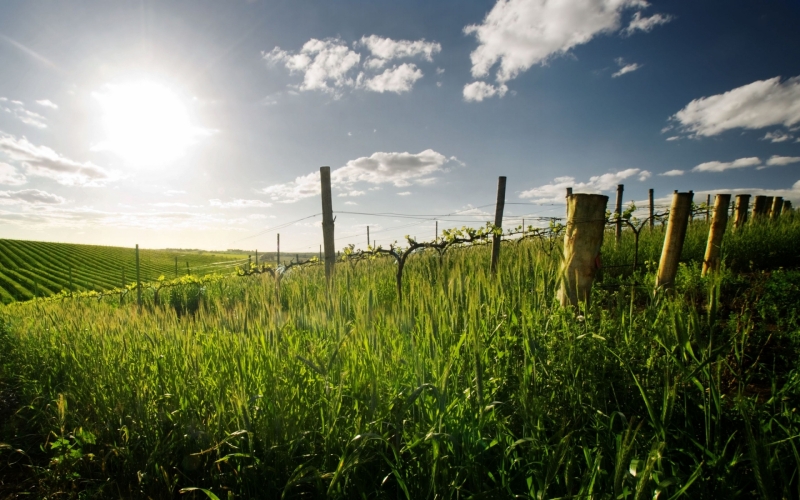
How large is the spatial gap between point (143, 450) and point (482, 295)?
8.31ft

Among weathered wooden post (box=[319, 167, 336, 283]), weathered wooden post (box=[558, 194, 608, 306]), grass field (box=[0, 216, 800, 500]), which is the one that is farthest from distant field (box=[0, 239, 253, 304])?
weathered wooden post (box=[558, 194, 608, 306])

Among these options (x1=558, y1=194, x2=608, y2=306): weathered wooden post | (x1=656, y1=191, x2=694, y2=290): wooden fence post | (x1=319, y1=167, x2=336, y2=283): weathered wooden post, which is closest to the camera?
(x1=558, y1=194, x2=608, y2=306): weathered wooden post

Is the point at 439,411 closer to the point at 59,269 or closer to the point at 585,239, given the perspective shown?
the point at 585,239

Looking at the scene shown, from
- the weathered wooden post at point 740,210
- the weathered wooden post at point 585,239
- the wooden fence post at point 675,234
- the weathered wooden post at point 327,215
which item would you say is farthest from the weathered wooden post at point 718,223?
the weathered wooden post at point 327,215

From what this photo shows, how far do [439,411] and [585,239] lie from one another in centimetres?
221

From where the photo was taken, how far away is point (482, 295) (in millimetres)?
3113

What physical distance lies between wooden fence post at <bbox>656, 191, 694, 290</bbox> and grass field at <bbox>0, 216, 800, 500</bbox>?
2.90 ft

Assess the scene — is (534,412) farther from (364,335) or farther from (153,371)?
(153,371)

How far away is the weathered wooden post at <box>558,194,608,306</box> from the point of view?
313 cm

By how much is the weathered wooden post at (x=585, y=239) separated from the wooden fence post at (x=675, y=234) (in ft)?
4.67

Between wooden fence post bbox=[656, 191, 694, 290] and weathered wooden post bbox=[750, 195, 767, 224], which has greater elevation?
weathered wooden post bbox=[750, 195, 767, 224]

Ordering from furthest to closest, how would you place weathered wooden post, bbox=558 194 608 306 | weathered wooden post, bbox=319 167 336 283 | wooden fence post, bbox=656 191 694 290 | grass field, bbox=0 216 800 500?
weathered wooden post, bbox=319 167 336 283 < wooden fence post, bbox=656 191 694 290 < weathered wooden post, bbox=558 194 608 306 < grass field, bbox=0 216 800 500

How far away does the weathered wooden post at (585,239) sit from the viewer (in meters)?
3.13

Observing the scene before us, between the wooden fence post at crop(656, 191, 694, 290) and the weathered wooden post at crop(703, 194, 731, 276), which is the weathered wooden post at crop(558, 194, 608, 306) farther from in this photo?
the weathered wooden post at crop(703, 194, 731, 276)
